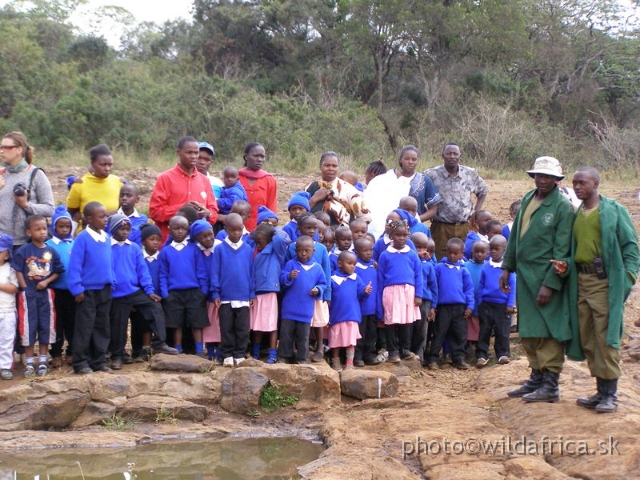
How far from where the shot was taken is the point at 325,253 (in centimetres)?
659

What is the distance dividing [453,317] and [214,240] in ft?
7.86

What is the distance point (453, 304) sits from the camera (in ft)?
23.7

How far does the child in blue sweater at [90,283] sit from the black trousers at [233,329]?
952mm

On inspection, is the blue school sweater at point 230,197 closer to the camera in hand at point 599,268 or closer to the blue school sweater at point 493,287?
the blue school sweater at point 493,287

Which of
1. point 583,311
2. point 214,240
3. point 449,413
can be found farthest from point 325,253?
point 583,311

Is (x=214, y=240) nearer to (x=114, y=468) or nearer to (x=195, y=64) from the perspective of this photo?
(x=114, y=468)

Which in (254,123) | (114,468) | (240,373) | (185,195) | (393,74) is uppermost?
(393,74)

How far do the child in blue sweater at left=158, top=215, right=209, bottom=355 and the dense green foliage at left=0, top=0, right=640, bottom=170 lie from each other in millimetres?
9441

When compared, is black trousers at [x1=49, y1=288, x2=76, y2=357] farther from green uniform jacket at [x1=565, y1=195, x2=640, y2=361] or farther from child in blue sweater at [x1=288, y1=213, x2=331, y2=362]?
green uniform jacket at [x1=565, y1=195, x2=640, y2=361]

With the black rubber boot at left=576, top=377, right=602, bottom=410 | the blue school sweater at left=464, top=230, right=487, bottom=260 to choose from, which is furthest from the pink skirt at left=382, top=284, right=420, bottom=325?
the black rubber boot at left=576, top=377, right=602, bottom=410

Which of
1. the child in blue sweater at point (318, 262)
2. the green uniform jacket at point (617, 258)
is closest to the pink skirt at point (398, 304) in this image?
the child in blue sweater at point (318, 262)

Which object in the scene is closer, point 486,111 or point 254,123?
point 254,123

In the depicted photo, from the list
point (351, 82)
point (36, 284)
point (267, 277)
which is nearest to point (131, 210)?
point (36, 284)

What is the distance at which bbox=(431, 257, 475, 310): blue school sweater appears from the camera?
23.5ft
